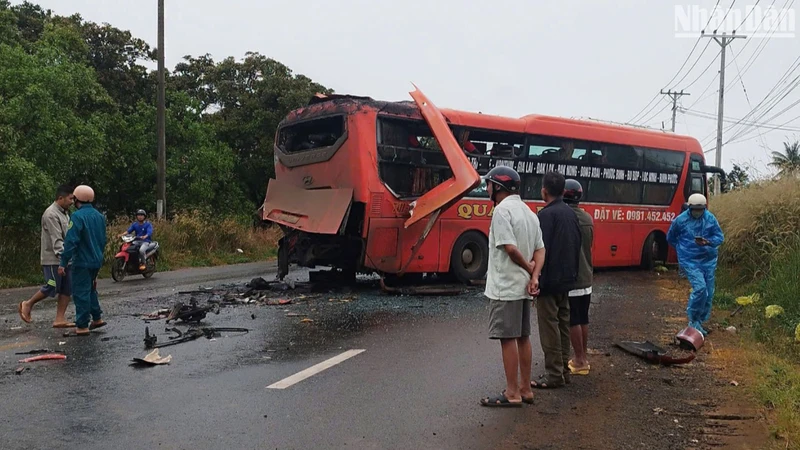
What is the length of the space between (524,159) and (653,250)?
17.7 feet

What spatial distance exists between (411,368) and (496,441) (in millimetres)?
2089

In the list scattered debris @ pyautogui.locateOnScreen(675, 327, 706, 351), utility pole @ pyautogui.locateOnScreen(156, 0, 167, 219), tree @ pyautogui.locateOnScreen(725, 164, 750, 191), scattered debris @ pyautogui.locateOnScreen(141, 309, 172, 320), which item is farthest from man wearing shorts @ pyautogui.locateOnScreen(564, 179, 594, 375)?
utility pole @ pyautogui.locateOnScreen(156, 0, 167, 219)

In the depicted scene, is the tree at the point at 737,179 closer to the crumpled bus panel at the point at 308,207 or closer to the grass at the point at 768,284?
the grass at the point at 768,284

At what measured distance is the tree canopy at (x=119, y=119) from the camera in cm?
1485

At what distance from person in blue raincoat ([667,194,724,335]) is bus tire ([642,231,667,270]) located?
879 cm

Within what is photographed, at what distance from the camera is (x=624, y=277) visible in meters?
15.4

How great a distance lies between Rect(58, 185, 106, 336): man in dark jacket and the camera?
26.0 feet

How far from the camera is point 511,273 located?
5.24 meters

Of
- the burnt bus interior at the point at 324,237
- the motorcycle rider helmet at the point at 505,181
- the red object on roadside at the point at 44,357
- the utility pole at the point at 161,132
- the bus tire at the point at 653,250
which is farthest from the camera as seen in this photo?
the utility pole at the point at 161,132

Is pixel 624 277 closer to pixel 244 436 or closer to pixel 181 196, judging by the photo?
pixel 244 436

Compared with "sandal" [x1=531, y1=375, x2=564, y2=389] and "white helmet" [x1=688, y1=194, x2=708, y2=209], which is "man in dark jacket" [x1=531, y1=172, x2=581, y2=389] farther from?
"white helmet" [x1=688, y1=194, x2=708, y2=209]

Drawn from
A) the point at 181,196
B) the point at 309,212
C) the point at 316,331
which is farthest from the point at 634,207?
the point at 181,196

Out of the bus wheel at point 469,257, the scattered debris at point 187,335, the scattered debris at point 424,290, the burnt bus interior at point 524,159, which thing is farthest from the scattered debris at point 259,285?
the scattered debris at point 187,335

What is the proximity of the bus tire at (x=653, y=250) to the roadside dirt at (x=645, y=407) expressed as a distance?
27.6ft
